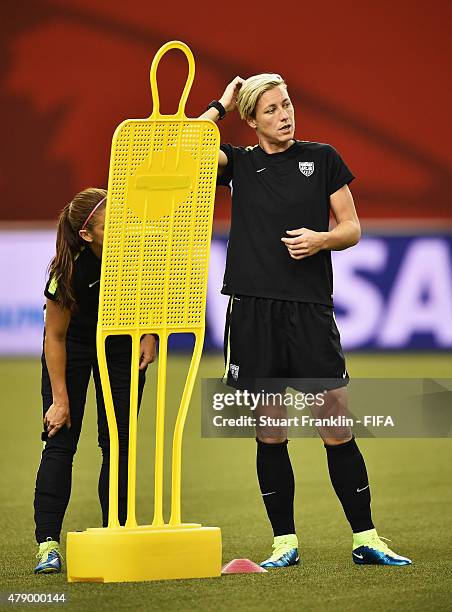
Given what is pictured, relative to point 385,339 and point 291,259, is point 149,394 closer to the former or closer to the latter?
point 385,339

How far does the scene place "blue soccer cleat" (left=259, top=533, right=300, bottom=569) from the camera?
427 centimetres

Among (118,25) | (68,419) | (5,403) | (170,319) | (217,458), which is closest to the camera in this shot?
(170,319)

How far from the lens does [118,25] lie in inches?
656

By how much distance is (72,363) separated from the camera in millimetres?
4441

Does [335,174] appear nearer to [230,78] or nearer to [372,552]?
[372,552]

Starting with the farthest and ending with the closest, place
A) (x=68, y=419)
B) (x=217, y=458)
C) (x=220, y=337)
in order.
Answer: (x=220, y=337) → (x=217, y=458) → (x=68, y=419)

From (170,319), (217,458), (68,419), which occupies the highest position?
(170,319)

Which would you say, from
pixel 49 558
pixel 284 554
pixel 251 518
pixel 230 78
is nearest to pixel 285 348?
pixel 284 554

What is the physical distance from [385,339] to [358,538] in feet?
29.4

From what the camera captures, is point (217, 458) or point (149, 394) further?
point (149, 394)

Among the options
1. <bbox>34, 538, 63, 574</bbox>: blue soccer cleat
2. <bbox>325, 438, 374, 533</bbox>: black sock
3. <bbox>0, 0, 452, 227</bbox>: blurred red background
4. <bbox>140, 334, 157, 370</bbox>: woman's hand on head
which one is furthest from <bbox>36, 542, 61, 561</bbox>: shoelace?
<bbox>0, 0, 452, 227</bbox>: blurred red background

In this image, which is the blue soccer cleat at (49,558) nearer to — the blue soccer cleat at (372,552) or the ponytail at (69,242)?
the ponytail at (69,242)

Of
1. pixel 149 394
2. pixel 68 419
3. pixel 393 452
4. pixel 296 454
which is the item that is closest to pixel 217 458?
pixel 296 454

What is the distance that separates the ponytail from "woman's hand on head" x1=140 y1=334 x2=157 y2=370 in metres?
0.31
